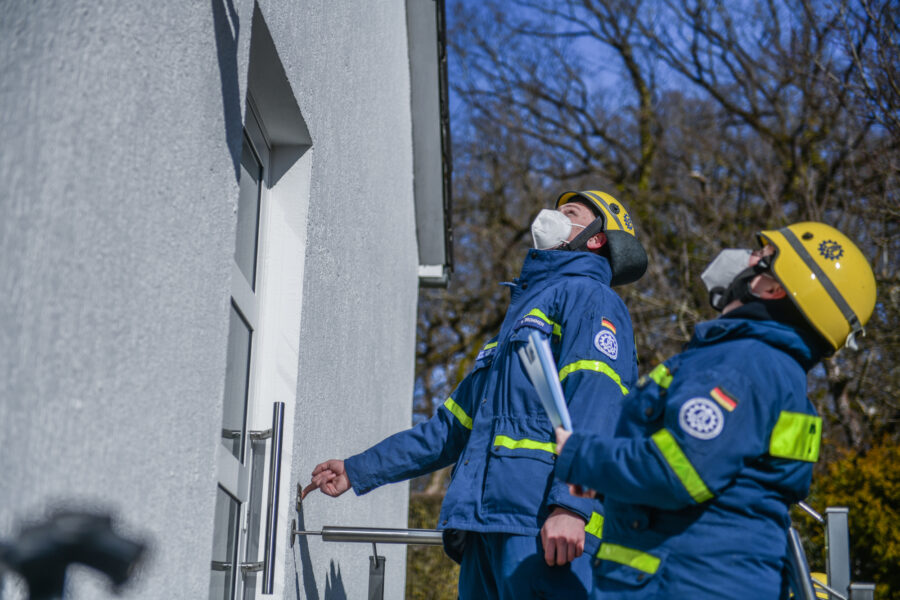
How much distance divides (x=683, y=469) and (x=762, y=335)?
43 centimetres

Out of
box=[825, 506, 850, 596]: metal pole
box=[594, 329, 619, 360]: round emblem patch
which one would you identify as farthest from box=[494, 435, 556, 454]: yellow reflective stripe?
box=[825, 506, 850, 596]: metal pole

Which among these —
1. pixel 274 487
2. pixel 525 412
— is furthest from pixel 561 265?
pixel 274 487

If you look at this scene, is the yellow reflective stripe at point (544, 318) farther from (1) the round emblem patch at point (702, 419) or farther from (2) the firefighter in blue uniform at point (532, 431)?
(1) the round emblem patch at point (702, 419)

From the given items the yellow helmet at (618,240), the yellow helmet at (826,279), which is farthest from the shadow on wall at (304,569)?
the yellow helmet at (826,279)

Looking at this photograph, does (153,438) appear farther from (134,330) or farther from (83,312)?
(83,312)

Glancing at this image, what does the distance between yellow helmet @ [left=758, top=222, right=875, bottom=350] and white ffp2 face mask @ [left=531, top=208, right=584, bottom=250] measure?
1165mm

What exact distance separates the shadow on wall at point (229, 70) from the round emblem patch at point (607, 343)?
54.1 inches

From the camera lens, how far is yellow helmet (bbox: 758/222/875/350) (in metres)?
2.56

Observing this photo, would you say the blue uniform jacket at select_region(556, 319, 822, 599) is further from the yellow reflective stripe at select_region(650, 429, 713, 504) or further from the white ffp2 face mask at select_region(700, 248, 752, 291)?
the white ffp2 face mask at select_region(700, 248, 752, 291)

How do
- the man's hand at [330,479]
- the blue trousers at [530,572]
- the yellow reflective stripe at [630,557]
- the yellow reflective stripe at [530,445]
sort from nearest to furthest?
the yellow reflective stripe at [630,557]
the blue trousers at [530,572]
the yellow reflective stripe at [530,445]
the man's hand at [330,479]

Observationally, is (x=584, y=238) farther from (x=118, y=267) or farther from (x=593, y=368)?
(x=118, y=267)

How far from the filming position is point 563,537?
2975mm

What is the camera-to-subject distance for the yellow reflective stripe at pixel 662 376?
2.51m

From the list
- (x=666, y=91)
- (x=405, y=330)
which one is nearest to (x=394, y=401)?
(x=405, y=330)
